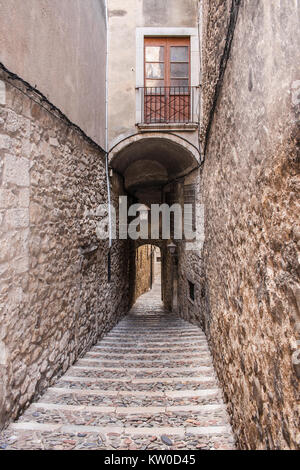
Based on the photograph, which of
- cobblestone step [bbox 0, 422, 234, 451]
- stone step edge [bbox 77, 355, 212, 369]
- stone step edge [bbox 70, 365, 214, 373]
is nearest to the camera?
cobblestone step [bbox 0, 422, 234, 451]

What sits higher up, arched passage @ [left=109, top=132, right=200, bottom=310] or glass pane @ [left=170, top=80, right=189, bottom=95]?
glass pane @ [left=170, top=80, right=189, bottom=95]

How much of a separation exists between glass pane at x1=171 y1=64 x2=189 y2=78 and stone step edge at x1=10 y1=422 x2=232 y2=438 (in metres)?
6.61

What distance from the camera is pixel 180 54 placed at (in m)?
7.00

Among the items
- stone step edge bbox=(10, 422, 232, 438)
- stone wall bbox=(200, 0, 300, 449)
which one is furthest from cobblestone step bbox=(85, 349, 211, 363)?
stone step edge bbox=(10, 422, 232, 438)

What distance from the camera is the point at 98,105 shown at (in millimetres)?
5914

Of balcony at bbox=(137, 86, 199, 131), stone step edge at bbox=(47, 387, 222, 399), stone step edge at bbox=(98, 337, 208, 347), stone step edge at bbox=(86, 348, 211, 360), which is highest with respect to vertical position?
balcony at bbox=(137, 86, 199, 131)

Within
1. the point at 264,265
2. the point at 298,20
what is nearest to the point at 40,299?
the point at 264,265

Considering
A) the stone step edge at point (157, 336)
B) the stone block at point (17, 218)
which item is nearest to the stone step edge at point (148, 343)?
the stone step edge at point (157, 336)

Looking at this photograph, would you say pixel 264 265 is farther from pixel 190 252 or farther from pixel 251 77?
pixel 190 252

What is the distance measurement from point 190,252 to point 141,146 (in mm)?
2753

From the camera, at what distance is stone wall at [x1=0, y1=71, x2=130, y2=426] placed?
267cm

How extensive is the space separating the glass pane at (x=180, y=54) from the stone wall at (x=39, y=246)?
11.1 feet

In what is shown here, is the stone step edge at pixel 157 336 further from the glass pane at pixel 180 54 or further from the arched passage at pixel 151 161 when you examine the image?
the glass pane at pixel 180 54

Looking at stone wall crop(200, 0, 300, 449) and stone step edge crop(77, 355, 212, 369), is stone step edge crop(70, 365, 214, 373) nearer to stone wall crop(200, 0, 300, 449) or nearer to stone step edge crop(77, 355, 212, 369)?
stone step edge crop(77, 355, 212, 369)
